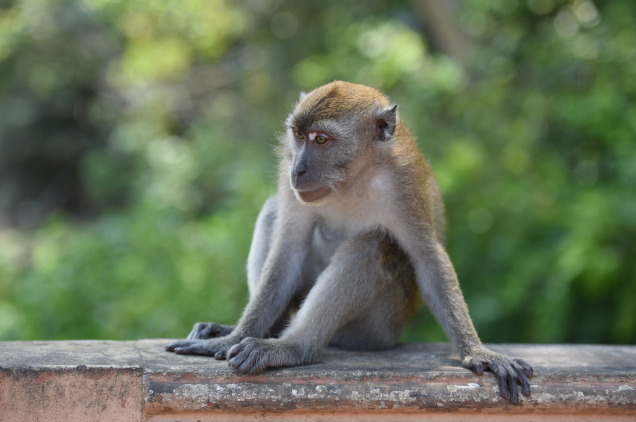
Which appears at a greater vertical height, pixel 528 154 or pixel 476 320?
pixel 528 154

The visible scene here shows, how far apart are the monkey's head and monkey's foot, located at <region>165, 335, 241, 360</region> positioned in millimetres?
883

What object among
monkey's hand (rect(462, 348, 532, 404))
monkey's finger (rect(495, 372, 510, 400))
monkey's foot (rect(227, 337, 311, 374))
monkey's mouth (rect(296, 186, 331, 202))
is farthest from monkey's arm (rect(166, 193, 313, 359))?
monkey's finger (rect(495, 372, 510, 400))

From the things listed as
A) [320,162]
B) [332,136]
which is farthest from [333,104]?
[320,162]

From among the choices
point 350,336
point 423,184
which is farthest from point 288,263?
point 423,184

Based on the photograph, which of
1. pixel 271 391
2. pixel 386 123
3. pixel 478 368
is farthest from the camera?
pixel 386 123

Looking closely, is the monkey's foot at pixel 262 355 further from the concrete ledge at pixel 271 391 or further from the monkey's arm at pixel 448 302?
the monkey's arm at pixel 448 302

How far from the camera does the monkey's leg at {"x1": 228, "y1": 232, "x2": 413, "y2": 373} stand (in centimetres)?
315

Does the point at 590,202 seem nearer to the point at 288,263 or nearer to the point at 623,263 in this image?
the point at 623,263

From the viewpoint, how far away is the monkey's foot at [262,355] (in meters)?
2.94

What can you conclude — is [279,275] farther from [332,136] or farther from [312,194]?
[332,136]

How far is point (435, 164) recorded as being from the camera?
673 centimetres

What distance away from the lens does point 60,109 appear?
16359 mm

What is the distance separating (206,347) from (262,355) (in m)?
0.48

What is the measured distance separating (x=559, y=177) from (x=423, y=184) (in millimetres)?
3453
